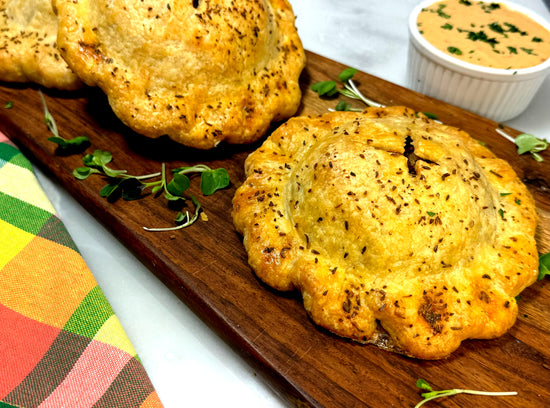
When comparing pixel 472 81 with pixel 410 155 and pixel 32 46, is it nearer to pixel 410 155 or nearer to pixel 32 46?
pixel 410 155

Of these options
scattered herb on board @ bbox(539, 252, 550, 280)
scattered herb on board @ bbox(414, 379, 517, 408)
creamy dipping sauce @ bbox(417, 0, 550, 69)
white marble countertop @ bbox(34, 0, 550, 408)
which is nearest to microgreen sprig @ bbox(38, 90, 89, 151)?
white marble countertop @ bbox(34, 0, 550, 408)

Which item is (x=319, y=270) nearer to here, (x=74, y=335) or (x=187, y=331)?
(x=187, y=331)

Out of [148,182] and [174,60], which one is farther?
[148,182]

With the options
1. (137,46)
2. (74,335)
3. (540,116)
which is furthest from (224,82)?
(540,116)

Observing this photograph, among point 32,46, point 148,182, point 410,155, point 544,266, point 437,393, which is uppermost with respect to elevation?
point 32,46

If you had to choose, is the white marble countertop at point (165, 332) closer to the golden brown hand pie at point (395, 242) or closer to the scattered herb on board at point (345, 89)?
the golden brown hand pie at point (395, 242)

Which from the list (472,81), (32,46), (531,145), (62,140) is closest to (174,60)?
(62,140)
